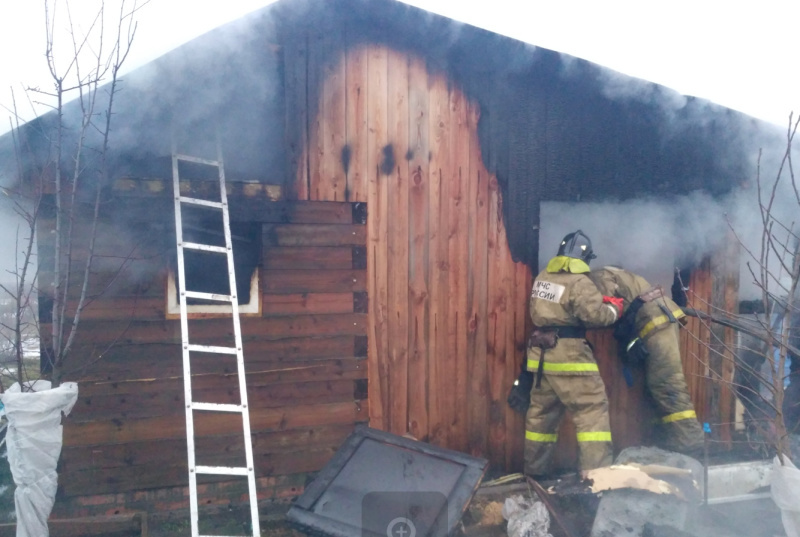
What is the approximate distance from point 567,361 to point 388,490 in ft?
6.94

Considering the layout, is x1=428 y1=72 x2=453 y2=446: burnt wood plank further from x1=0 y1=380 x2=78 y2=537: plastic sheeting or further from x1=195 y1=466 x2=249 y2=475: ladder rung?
x1=0 y1=380 x2=78 y2=537: plastic sheeting

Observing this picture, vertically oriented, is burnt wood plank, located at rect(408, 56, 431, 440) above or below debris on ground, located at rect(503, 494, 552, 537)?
above

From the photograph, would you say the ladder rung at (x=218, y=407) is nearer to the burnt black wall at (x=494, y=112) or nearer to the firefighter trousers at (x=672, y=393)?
the burnt black wall at (x=494, y=112)

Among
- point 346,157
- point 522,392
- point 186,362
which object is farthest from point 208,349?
point 522,392

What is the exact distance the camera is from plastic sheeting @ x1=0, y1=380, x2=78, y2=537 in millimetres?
3324

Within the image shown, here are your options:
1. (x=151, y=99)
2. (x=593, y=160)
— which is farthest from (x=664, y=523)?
(x=151, y=99)

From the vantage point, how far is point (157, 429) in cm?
437

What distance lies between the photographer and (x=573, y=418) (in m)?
4.89

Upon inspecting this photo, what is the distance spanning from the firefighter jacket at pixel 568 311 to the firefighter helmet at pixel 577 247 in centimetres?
9

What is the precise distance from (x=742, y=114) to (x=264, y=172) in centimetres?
462

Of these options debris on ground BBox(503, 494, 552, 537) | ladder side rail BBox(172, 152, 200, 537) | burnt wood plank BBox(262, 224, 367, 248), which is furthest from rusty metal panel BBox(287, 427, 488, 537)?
burnt wood plank BBox(262, 224, 367, 248)

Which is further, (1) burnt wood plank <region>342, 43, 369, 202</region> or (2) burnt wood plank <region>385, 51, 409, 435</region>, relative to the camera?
(2) burnt wood plank <region>385, 51, 409, 435</region>

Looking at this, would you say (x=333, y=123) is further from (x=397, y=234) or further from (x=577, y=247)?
(x=577, y=247)

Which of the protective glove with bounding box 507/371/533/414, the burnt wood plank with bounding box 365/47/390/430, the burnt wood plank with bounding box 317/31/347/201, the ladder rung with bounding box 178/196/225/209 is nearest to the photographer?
the ladder rung with bounding box 178/196/225/209
